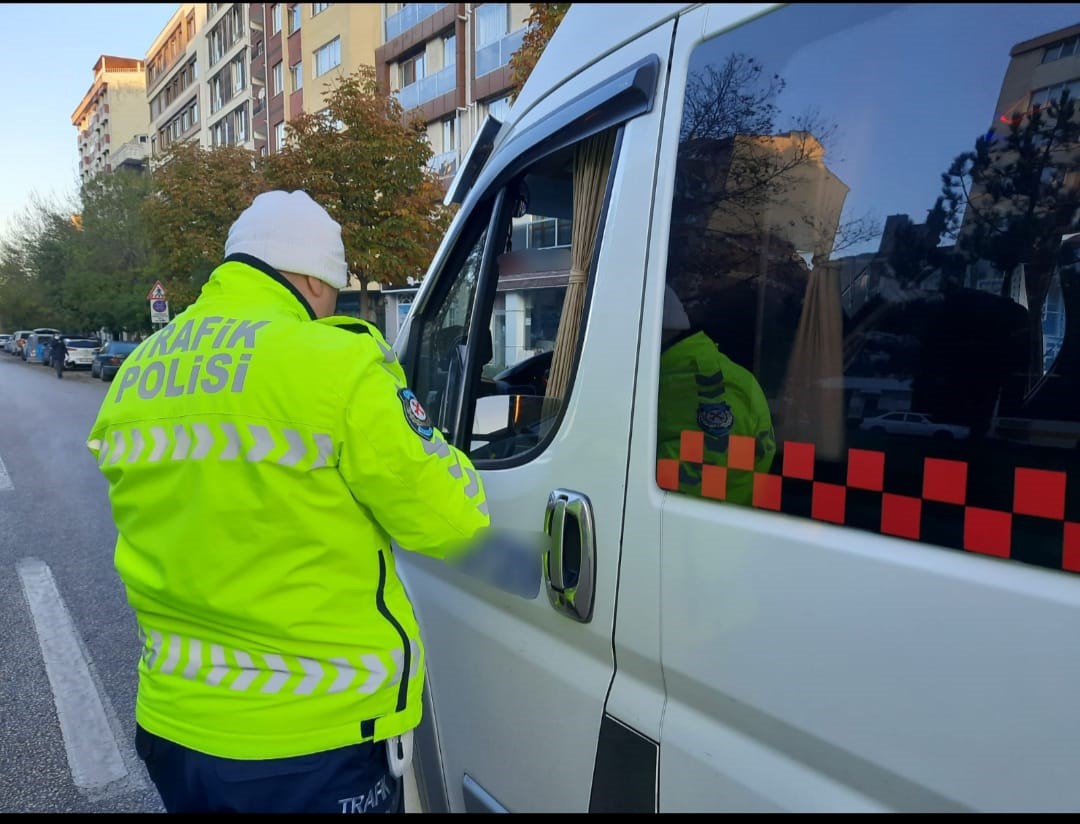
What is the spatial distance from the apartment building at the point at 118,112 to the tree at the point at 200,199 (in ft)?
143

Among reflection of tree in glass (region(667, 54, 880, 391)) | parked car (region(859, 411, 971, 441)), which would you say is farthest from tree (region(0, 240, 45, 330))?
parked car (region(859, 411, 971, 441))

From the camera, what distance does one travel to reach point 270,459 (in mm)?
1323

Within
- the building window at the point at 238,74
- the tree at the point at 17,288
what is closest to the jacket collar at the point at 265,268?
the building window at the point at 238,74

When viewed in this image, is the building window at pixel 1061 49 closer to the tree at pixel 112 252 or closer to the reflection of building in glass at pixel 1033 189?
the reflection of building in glass at pixel 1033 189

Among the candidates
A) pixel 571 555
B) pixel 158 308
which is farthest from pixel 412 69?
pixel 571 555

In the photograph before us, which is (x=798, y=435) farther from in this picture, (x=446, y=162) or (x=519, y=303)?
(x=446, y=162)

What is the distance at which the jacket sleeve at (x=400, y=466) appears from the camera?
133cm

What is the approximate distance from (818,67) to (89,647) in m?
4.64

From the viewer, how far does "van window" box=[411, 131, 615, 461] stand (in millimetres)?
1667

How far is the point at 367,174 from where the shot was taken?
48.6 ft

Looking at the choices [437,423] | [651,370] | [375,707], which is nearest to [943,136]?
[651,370]

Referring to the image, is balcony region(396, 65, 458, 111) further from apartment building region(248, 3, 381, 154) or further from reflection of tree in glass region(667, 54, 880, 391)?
reflection of tree in glass region(667, 54, 880, 391)

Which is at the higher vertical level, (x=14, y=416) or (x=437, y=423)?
(x=437, y=423)

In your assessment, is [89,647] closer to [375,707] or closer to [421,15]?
[375,707]
